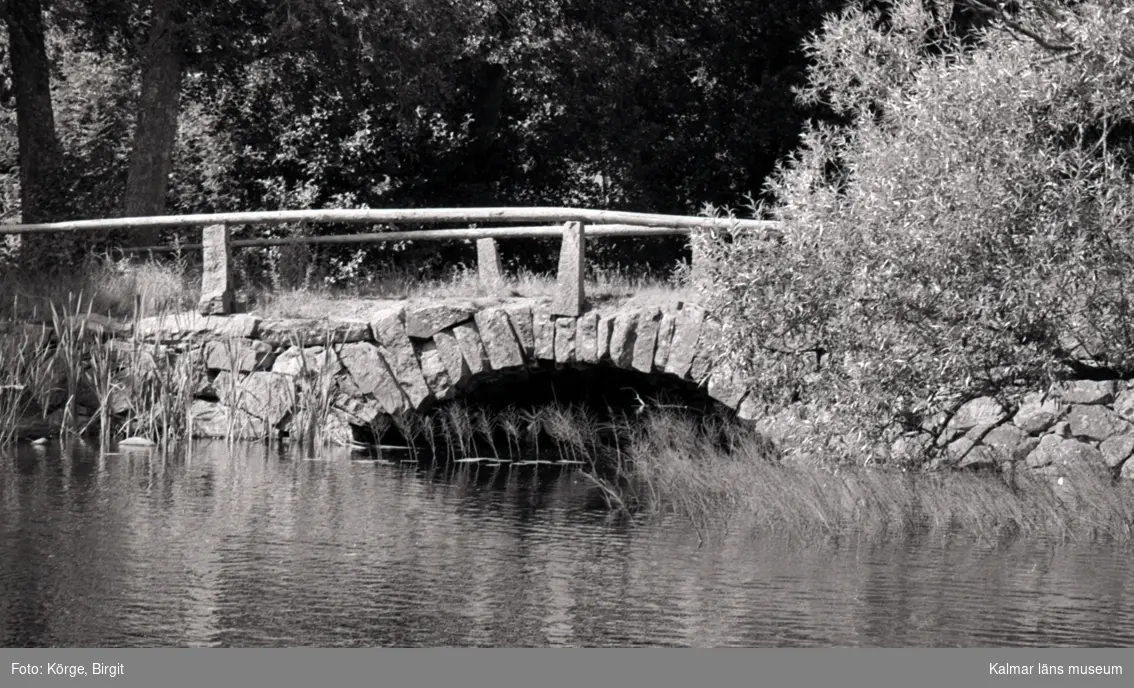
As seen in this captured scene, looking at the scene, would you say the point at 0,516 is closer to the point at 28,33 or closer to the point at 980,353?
the point at 980,353

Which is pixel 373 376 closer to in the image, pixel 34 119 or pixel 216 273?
pixel 216 273

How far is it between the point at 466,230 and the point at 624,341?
6.66ft

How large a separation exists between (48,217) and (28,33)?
6.91 ft

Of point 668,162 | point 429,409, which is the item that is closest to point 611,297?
point 429,409

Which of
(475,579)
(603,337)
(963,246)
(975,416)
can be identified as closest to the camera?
(475,579)

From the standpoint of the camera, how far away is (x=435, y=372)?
1339 cm

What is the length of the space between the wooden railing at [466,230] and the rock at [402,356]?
73 cm

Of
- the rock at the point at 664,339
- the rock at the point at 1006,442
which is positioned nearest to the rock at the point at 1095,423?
the rock at the point at 1006,442

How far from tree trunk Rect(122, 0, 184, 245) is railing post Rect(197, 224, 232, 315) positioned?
347 cm

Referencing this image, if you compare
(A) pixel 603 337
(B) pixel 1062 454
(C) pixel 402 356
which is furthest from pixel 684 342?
(B) pixel 1062 454

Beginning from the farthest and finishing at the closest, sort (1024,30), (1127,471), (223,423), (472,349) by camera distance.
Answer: (223,423)
(472,349)
(1127,471)
(1024,30)

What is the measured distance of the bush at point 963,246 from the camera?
9367 millimetres

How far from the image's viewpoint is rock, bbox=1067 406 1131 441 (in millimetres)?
10852

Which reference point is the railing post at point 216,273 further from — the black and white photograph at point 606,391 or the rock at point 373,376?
the rock at point 373,376
